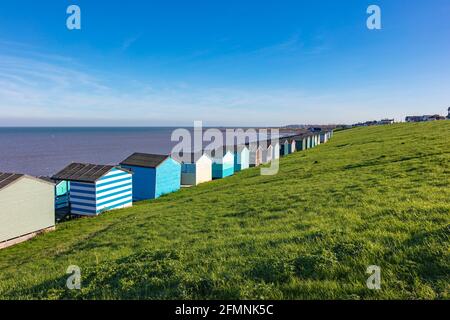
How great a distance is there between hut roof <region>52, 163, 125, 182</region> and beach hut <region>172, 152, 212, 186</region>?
402 inches

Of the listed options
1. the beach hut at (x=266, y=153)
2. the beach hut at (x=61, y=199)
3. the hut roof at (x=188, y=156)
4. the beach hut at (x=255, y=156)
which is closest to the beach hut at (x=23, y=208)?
the beach hut at (x=61, y=199)

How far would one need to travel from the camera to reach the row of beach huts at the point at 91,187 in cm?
1476

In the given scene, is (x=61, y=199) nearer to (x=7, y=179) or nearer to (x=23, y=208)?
(x=23, y=208)

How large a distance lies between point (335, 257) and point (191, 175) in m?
25.4

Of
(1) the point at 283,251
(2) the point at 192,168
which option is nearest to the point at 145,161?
(2) the point at 192,168

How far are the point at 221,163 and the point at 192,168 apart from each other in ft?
15.9

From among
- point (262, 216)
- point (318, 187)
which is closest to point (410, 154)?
point (318, 187)

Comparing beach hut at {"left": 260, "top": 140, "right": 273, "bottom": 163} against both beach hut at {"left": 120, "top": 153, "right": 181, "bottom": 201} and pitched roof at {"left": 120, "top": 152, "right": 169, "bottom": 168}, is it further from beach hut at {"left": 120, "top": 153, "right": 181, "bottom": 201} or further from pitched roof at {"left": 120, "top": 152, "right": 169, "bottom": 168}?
pitched roof at {"left": 120, "top": 152, "right": 169, "bottom": 168}

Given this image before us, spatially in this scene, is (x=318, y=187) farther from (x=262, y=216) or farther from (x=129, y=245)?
(x=129, y=245)

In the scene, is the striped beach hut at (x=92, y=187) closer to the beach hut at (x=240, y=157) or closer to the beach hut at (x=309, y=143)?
the beach hut at (x=240, y=157)

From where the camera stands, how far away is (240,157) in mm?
39000

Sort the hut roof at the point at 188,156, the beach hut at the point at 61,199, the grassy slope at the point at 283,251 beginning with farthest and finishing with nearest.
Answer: the hut roof at the point at 188,156 < the beach hut at the point at 61,199 < the grassy slope at the point at 283,251

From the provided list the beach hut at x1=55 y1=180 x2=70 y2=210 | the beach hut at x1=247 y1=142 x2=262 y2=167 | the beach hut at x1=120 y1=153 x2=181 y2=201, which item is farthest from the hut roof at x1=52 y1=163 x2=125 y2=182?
the beach hut at x1=247 y1=142 x2=262 y2=167
